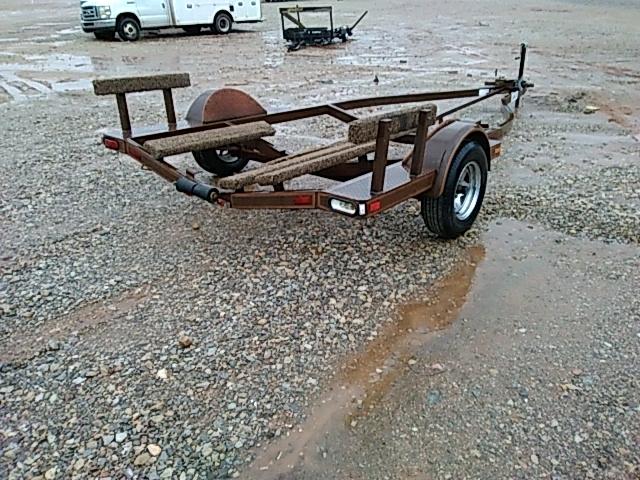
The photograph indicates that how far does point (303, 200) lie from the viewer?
10.7 ft

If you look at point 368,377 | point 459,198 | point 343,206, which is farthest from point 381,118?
point 368,377

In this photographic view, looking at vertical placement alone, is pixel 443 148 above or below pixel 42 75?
above

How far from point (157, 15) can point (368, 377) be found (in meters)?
16.5

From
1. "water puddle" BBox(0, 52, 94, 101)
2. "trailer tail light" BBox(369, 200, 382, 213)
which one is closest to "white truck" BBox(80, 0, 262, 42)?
"water puddle" BBox(0, 52, 94, 101)

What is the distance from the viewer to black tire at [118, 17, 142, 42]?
16391 millimetres

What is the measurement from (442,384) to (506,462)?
0.50m

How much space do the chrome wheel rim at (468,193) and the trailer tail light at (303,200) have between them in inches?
49.0

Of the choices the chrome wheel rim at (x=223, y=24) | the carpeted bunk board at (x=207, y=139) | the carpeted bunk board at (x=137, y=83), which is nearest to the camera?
the carpeted bunk board at (x=207, y=139)

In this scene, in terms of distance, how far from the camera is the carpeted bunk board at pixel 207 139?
12.6ft

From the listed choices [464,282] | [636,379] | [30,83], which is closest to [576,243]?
[464,282]

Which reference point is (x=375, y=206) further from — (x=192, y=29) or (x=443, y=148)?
(x=192, y=29)

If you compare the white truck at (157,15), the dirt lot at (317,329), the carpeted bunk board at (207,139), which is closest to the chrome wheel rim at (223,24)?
the white truck at (157,15)

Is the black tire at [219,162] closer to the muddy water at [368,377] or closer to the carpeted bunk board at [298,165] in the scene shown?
the carpeted bunk board at [298,165]

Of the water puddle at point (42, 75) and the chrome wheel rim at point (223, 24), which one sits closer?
the water puddle at point (42, 75)
